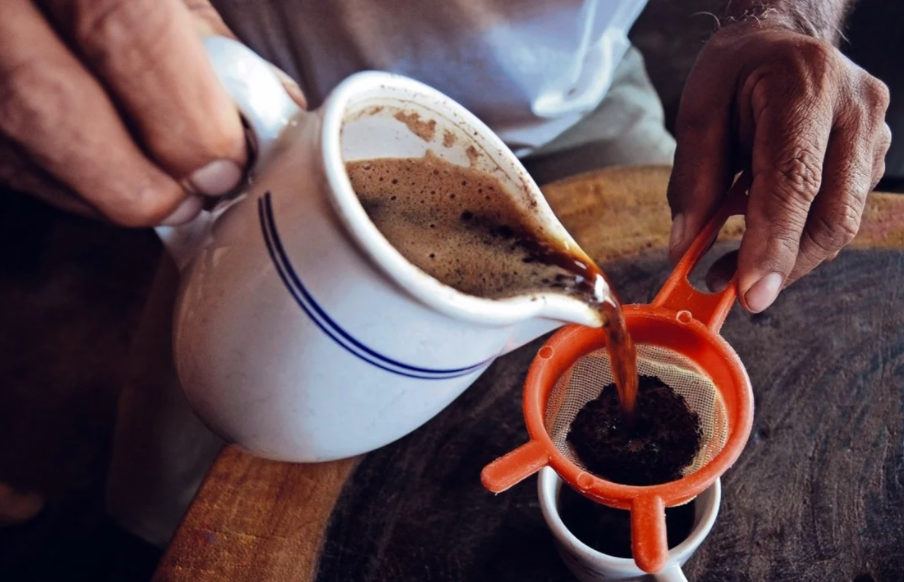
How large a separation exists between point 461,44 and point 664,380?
0.56m

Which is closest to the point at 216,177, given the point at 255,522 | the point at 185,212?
the point at 185,212

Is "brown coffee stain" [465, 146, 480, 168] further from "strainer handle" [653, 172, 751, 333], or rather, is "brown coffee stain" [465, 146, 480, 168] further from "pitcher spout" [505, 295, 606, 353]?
"strainer handle" [653, 172, 751, 333]

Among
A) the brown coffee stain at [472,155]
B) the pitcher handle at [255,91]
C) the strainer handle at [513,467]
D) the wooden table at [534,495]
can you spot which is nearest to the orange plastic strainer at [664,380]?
the strainer handle at [513,467]

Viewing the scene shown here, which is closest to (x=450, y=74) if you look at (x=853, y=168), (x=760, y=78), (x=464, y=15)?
(x=464, y=15)

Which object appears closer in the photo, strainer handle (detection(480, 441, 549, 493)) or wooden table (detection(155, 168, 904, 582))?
strainer handle (detection(480, 441, 549, 493))

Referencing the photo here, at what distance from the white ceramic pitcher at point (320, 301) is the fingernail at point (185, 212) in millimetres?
14

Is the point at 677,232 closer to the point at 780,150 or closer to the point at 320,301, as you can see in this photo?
the point at 780,150

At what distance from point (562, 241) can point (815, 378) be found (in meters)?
0.50

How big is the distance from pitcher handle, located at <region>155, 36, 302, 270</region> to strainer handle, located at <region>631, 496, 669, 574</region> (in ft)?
1.34

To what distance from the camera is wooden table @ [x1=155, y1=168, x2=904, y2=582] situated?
0.82m

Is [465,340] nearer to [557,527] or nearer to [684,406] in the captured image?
[557,527]

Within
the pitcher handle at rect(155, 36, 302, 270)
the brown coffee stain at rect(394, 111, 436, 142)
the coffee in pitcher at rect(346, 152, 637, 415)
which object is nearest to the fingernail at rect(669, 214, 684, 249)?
the coffee in pitcher at rect(346, 152, 637, 415)

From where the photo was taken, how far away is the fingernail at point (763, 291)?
0.83 meters

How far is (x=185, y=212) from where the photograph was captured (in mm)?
605
